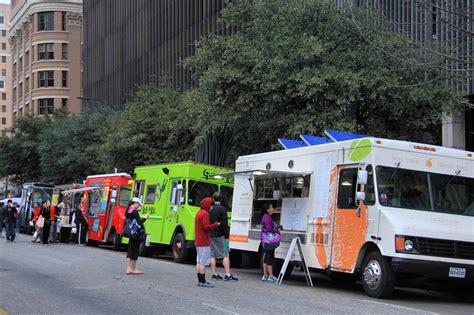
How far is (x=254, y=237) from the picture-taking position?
16.3 m

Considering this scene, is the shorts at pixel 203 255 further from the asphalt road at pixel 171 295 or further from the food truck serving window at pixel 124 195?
the food truck serving window at pixel 124 195

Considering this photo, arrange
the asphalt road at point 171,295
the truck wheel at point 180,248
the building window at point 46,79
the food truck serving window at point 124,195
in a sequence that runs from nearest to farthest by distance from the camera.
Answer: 1. the asphalt road at point 171,295
2. the truck wheel at point 180,248
3. the food truck serving window at point 124,195
4. the building window at point 46,79

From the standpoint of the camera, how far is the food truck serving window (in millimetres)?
25484

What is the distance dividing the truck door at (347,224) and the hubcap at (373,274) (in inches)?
15.5

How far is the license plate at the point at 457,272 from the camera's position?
12078 millimetres

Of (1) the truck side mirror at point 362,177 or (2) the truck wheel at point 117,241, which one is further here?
(2) the truck wheel at point 117,241

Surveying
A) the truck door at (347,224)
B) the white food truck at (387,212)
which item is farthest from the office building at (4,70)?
the truck door at (347,224)

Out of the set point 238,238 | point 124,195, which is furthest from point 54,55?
point 238,238

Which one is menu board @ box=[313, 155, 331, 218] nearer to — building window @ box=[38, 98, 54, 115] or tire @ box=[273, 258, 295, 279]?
tire @ box=[273, 258, 295, 279]

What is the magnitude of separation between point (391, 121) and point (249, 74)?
4660 mm

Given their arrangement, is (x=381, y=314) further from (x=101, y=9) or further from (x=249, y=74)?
(x=101, y=9)

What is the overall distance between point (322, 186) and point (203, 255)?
2.93 meters

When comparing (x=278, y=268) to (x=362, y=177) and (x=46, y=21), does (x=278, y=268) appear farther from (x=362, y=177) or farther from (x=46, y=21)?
(x=46, y=21)

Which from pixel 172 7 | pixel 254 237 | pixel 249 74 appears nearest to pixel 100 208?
pixel 249 74
